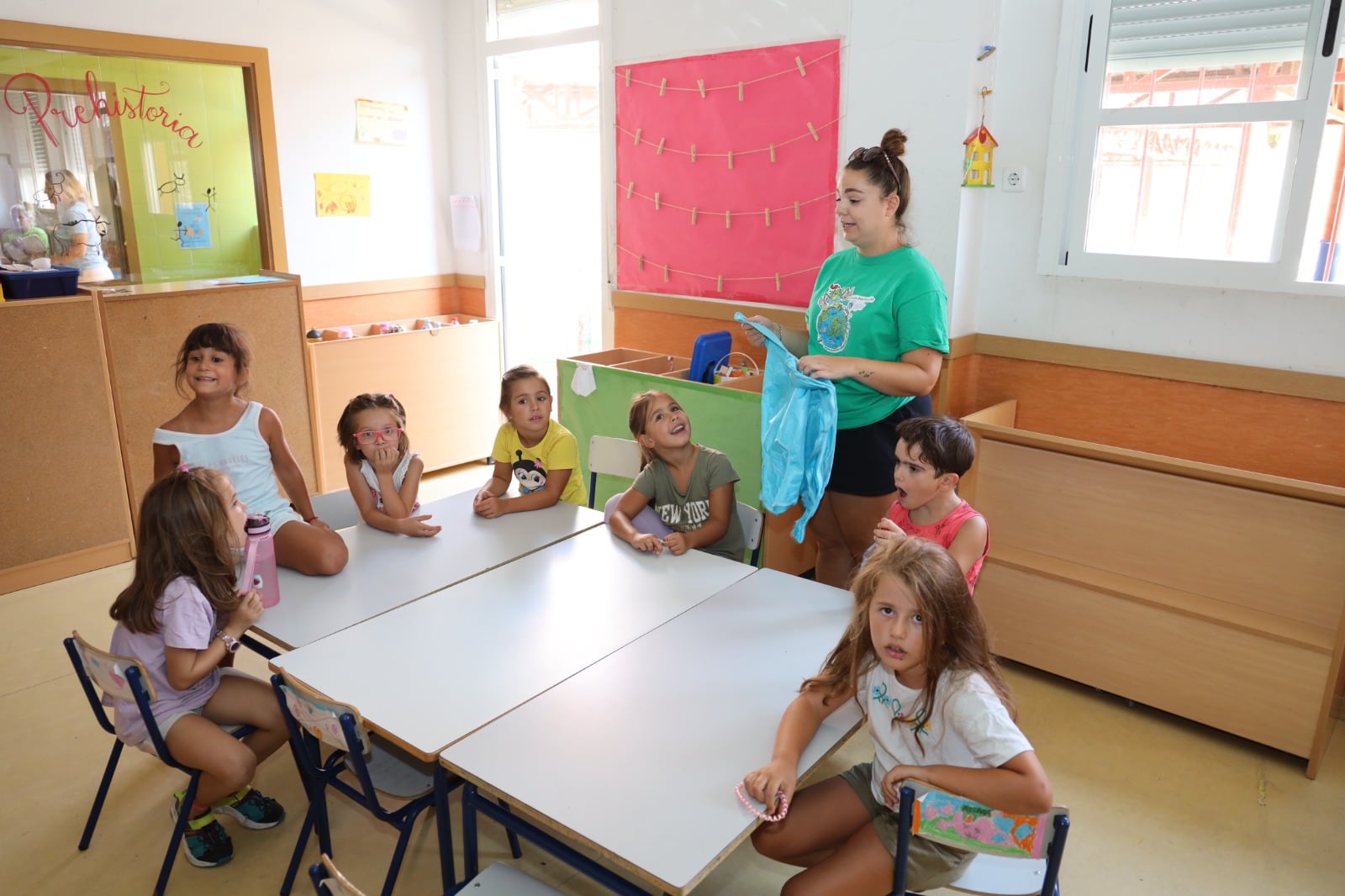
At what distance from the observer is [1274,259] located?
8.63ft

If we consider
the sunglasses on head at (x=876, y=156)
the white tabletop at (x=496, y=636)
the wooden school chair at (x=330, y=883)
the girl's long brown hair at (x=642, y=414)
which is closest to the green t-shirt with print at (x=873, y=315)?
the sunglasses on head at (x=876, y=156)

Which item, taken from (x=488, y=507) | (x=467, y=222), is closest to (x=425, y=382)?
(x=467, y=222)

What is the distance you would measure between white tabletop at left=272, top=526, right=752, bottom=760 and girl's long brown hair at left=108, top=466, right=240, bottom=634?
274 millimetres

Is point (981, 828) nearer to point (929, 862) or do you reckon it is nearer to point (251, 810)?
point (929, 862)

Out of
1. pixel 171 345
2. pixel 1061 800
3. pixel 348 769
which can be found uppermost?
pixel 171 345

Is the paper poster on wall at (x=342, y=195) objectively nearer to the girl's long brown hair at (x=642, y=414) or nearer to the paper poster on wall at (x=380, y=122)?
the paper poster on wall at (x=380, y=122)

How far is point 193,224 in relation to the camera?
4254mm

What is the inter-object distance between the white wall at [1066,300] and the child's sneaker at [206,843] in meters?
2.83

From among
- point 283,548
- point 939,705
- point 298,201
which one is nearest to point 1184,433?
point 939,705

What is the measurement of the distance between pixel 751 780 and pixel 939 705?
35 cm

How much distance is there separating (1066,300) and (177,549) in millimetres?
2768

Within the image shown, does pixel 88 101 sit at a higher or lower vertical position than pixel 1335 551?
higher

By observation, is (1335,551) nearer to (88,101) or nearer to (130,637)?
(130,637)

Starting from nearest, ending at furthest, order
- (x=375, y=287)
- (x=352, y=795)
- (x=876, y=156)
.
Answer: (x=352, y=795) → (x=876, y=156) → (x=375, y=287)
